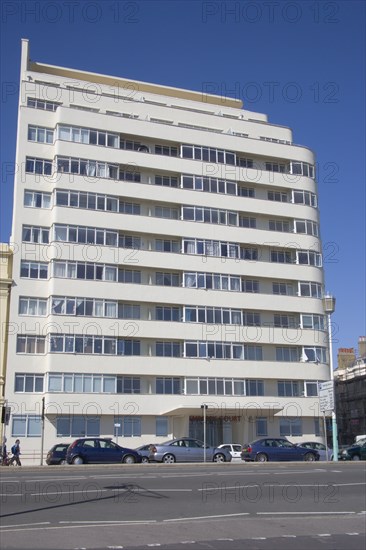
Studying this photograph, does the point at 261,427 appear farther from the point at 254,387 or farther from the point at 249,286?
the point at 249,286

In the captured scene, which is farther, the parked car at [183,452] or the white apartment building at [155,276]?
the white apartment building at [155,276]

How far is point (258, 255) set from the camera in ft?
173

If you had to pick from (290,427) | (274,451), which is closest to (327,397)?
(274,451)

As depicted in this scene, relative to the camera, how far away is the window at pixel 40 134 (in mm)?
49094

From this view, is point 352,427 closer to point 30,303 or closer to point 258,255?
point 258,255

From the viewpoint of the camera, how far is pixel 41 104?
5144 centimetres

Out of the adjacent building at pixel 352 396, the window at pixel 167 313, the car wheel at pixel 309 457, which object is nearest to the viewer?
the car wheel at pixel 309 457

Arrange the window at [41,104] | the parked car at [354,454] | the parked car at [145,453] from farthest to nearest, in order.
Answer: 1. the window at [41,104]
2. the parked car at [354,454]
3. the parked car at [145,453]

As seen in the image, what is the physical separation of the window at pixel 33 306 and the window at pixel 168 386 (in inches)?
367

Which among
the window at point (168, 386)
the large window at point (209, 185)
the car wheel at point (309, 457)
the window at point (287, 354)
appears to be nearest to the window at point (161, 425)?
the window at point (168, 386)

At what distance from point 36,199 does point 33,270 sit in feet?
17.2

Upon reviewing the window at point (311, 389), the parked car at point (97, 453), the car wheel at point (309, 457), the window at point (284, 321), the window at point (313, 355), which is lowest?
the car wheel at point (309, 457)

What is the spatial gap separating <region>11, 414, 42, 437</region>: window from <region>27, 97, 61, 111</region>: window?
22.6 metres

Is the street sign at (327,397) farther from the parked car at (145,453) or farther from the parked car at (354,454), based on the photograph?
the parked car at (145,453)
